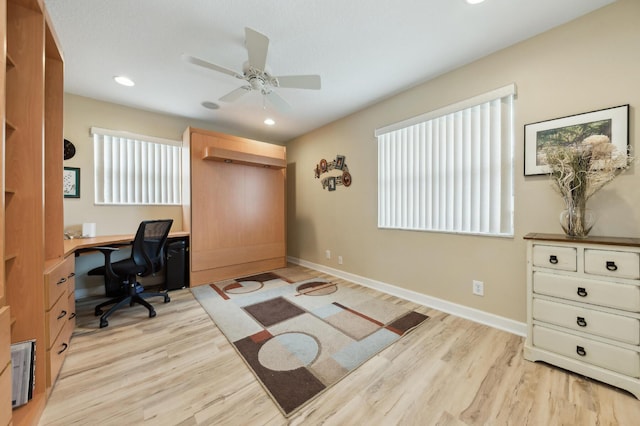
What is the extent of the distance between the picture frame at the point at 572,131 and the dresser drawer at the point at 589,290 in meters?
0.87

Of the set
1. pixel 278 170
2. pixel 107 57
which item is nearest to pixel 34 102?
pixel 107 57

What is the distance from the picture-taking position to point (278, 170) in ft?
13.7

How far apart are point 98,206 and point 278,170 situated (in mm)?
2603

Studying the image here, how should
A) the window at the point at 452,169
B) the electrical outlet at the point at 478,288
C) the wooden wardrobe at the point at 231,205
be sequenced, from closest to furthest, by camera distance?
the window at the point at 452,169 → the electrical outlet at the point at 478,288 → the wooden wardrobe at the point at 231,205

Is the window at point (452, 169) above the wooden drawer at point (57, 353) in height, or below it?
above

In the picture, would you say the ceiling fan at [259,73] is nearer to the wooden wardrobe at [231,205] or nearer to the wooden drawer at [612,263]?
the wooden wardrobe at [231,205]

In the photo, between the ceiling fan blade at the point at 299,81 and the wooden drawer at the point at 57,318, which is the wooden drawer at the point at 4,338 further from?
the ceiling fan blade at the point at 299,81

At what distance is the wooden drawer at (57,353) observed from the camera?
4.60 ft

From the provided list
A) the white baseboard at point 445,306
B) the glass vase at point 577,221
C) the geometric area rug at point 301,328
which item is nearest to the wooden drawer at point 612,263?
the glass vase at point 577,221

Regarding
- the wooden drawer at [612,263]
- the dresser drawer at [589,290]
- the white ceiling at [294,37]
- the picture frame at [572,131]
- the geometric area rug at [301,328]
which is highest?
the white ceiling at [294,37]

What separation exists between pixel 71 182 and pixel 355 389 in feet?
13.2

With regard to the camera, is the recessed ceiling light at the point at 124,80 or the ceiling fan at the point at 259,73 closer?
the ceiling fan at the point at 259,73

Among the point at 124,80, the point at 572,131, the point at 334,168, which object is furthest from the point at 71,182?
the point at 572,131

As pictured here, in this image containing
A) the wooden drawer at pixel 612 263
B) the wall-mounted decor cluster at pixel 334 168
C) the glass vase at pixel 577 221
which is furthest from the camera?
the wall-mounted decor cluster at pixel 334 168
